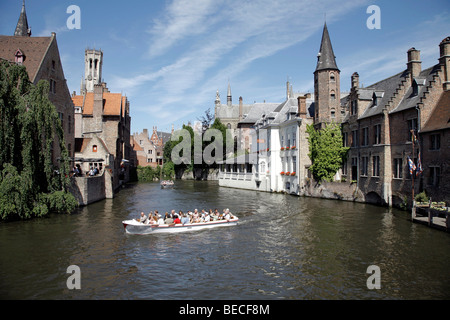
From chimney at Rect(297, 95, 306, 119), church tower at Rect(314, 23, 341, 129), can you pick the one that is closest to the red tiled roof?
chimney at Rect(297, 95, 306, 119)

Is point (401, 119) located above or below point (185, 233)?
above

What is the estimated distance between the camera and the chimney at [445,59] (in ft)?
90.5

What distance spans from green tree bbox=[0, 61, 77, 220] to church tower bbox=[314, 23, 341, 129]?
95.6 feet

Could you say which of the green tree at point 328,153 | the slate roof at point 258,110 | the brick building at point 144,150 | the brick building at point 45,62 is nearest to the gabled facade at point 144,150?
the brick building at point 144,150

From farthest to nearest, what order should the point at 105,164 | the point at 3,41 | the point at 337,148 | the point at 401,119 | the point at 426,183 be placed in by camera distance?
1. the point at 105,164
2. the point at 337,148
3. the point at 3,41
4. the point at 401,119
5. the point at 426,183

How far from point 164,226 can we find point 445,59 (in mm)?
26409

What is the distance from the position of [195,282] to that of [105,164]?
111 ft

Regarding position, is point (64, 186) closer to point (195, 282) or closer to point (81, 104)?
point (195, 282)

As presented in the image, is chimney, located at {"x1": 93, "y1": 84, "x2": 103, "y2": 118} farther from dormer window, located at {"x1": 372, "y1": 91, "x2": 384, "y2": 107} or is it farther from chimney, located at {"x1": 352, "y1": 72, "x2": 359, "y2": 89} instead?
dormer window, located at {"x1": 372, "y1": 91, "x2": 384, "y2": 107}

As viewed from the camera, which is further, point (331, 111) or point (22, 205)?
point (331, 111)

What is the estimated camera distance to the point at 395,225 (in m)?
23.7

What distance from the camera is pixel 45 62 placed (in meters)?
34.8

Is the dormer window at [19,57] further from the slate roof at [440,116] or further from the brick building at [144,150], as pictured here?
the brick building at [144,150]
